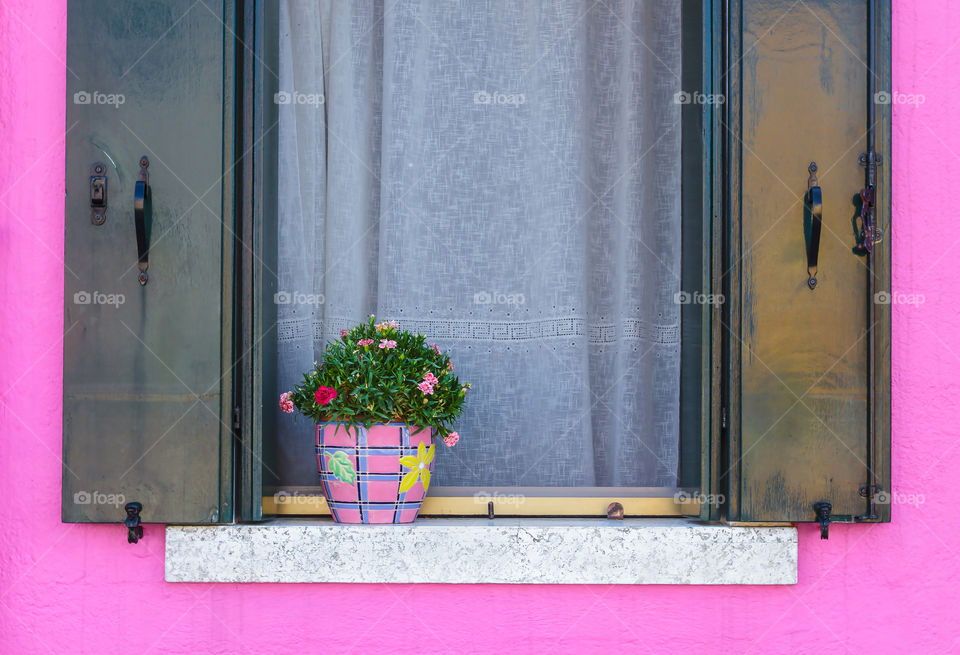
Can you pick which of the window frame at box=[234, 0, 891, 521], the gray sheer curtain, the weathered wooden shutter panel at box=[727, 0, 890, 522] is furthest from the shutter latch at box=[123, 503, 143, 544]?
the weathered wooden shutter panel at box=[727, 0, 890, 522]

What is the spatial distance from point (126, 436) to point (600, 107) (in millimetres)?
1671

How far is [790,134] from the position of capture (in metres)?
2.49

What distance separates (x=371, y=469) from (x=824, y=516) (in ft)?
3.90

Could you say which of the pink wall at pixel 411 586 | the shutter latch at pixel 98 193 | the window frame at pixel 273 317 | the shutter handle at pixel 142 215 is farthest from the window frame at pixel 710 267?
the shutter latch at pixel 98 193

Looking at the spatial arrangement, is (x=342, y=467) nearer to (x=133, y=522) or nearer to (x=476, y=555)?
(x=476, y=555)

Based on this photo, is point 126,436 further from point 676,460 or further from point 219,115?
point 676,460

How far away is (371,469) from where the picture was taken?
2490 mm

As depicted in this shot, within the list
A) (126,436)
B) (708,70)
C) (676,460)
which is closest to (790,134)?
(708,70)

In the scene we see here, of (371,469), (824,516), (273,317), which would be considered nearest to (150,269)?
(273,317)

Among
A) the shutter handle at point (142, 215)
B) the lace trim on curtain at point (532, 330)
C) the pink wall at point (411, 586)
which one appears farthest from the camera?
the lace trim on curtain at point (532, 330)

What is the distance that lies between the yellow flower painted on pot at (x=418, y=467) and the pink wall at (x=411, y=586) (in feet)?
0.91

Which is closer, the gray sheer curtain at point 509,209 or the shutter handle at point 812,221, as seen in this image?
the shutter handle at point 812,221

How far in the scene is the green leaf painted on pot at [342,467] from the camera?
2.49 m

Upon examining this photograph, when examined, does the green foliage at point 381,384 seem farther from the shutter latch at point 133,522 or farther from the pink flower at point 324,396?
the shutter latch at point 133,522
